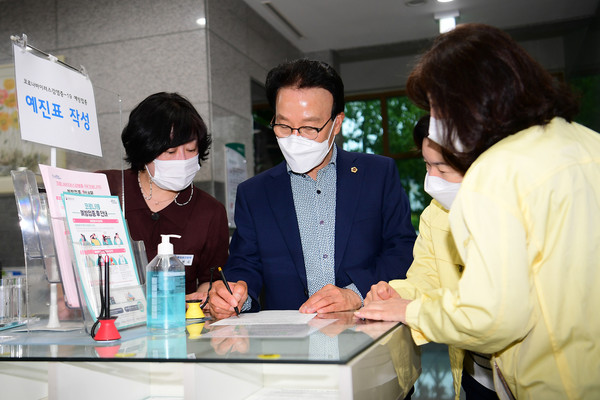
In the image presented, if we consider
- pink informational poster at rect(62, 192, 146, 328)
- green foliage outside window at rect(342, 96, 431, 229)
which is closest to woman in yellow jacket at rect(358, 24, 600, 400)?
pink informational poster at rect(62, 192, 146, 328)

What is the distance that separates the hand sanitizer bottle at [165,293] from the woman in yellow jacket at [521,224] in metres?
0.66

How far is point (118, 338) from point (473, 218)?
85cm

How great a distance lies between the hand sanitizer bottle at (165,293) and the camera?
1.44 m

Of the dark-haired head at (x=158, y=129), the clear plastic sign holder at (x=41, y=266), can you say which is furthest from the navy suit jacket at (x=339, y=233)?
the clear plastic sign holder at (x=41, y=266)

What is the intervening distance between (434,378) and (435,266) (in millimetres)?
3106

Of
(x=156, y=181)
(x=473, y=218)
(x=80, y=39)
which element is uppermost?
(x=80, y=39)

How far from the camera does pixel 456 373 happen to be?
1.66m

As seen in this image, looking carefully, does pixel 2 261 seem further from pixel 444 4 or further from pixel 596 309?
pixel 444 4

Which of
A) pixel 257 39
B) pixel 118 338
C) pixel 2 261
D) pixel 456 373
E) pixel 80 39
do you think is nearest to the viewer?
pixel 118 338

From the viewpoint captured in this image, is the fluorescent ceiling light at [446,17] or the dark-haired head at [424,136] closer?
the dark-haired head at [424,136]

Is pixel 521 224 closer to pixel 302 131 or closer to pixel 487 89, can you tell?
pixel 487 89

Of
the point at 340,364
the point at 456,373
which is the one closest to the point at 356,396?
the point at 340,364

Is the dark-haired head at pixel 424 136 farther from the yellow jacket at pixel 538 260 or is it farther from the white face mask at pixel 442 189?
the yellow jacket at pixel 538 260

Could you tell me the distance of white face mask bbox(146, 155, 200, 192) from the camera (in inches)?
87.0
